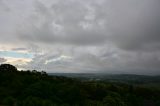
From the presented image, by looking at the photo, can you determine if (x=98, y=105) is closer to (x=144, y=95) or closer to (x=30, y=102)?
(x=30, y=102)

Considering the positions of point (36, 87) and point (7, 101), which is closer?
point (7, 101)

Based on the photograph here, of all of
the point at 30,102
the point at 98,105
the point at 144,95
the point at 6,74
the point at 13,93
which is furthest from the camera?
the point at 144,95

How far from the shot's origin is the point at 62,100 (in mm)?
79938

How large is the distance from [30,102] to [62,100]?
20077 mm

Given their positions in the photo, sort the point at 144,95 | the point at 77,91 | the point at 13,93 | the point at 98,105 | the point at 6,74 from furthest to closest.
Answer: the point at 144,95, the point at 6,74, the point at 77,91, the point at 13,93, the point at 98,105

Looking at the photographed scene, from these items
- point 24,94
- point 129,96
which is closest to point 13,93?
point 24,94

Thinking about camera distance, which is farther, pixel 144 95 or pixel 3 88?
pixel 144 95

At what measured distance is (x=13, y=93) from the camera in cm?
8038

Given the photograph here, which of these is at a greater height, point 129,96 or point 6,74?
point 6,74

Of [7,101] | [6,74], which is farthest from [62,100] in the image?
[6,74]

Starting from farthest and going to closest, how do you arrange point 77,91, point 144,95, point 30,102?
point 144,95 < point 77,91 < point 30,102

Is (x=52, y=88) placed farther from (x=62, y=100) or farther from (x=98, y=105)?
(x=98, y=105)

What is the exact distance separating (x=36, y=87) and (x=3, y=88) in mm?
11154

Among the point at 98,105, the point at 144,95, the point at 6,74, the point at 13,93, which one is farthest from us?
the point at 144,95
